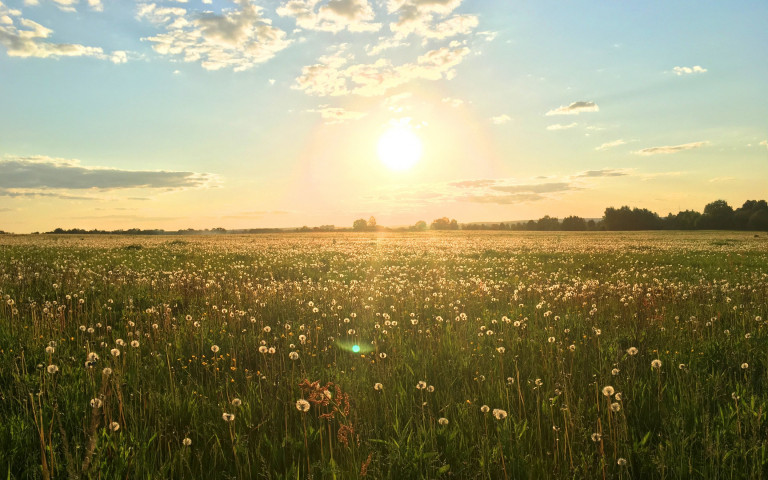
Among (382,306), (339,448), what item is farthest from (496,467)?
(382,306)

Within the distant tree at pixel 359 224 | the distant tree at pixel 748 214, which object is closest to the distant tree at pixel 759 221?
the distant tree at pixel 748 214

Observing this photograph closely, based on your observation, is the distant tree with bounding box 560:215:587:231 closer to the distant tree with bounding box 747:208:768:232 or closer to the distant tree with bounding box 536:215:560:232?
the distant tree with bounding box 536:215:560:232

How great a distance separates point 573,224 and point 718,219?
30097mm

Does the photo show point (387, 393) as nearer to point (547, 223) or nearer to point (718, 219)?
point (547, 223)

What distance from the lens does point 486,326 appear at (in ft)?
22.3

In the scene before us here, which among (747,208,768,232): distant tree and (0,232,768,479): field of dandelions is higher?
(747,208,768,232): distant tree

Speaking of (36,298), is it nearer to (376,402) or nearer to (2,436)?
(2,436)

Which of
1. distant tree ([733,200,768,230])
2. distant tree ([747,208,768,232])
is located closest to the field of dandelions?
distant tree ([747,208,768,232])

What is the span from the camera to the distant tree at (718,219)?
98625 mm

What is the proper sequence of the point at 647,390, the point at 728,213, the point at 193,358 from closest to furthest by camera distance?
the point at 647,390, the point at 193,358, the point at 728,213

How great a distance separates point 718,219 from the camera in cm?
9975

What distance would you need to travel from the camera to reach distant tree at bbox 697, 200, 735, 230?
324 feet

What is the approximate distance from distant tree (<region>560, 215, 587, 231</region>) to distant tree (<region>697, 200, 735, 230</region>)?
2416cm

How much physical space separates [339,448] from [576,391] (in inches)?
94.8
